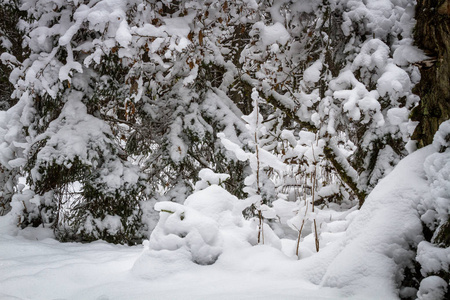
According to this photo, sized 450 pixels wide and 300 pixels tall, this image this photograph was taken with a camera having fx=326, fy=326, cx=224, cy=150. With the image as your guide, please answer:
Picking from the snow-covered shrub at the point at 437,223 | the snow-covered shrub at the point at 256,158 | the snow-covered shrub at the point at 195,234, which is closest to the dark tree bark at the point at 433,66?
the snow-covered shrub at the point at 437,223

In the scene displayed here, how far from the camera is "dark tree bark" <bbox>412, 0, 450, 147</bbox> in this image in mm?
1649

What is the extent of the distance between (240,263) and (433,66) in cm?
162

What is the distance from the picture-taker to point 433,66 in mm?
1746

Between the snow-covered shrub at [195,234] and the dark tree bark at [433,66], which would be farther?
the snow-covered shrub at [195,234]

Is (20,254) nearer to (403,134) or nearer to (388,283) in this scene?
(388,283)

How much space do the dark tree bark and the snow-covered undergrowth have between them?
0.18m

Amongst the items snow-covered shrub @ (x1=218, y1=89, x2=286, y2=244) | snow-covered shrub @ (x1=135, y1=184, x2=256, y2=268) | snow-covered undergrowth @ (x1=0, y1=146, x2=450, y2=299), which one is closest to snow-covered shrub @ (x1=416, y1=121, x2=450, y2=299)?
snow-covered undergrowth @ (x1=0, y1=146, x2=450, y2=299)

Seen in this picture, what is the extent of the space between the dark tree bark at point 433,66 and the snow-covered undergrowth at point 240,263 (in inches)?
7.0

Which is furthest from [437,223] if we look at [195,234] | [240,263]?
[195,234]

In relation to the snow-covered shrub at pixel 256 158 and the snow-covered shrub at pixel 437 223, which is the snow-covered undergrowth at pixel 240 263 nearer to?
the snow-covered shrub at pixel 437 223

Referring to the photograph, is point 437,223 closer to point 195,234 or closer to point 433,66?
point 433,66

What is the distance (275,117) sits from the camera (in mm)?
5594

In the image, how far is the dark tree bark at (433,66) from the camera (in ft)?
5.41

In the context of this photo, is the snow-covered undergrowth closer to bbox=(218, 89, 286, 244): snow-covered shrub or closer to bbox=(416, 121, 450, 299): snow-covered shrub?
bbox=(416, 121, 450, 299): snow-covered shrub
